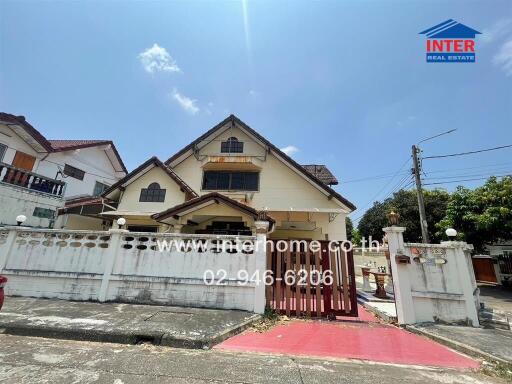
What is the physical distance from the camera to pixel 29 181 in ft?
37.3

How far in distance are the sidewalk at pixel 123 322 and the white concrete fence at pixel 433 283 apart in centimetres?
351

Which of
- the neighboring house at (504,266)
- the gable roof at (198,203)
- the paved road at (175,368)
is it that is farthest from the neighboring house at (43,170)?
the neighboring house at (504,266)

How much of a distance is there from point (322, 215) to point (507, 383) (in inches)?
343

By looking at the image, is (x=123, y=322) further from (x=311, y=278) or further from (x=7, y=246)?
(x=7, y=246)

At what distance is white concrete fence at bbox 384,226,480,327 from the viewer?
540cm

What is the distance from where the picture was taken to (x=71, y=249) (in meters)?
6.39

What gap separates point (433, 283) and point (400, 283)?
809mm

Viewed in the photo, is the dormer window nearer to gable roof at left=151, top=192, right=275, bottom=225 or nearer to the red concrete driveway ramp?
gable roof at left=151, top=192, right=275, bottom=225

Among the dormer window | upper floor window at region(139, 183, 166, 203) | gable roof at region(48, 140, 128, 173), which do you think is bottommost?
upper floor window at region(139, 183, 166, 203)

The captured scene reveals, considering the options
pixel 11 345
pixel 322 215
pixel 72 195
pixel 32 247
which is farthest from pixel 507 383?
pixel 72 195

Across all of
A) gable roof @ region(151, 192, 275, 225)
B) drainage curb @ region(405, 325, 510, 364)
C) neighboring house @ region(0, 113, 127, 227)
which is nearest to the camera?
drainage curb @ region(405, 325, 510, 364)

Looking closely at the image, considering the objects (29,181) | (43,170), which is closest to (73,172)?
(43,170)

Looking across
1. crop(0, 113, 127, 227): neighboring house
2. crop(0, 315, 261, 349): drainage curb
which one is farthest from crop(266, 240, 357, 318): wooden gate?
crop(0, 113, 127, 227): neighboring house

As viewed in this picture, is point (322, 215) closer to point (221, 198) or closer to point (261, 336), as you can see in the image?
point (221, 198)
